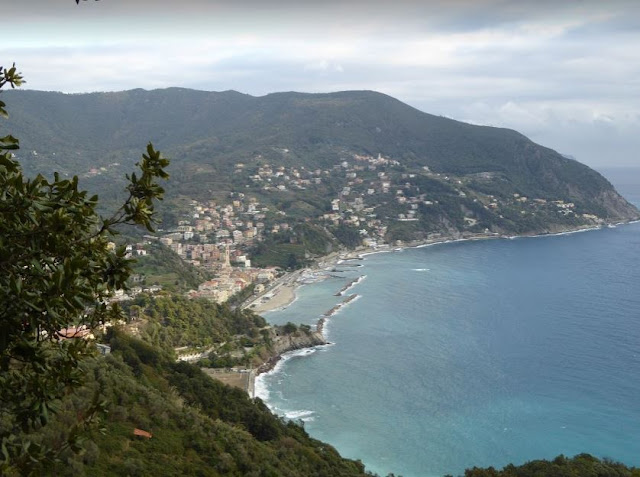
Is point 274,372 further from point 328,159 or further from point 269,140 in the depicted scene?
point 269,140

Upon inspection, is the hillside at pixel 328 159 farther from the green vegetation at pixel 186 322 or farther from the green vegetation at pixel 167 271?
the green vegetation at pixel 186 322

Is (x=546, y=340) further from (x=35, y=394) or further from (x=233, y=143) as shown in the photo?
(x=233, y=143)

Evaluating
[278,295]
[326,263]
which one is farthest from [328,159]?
[278,295]

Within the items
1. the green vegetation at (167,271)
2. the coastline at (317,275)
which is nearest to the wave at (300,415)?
the coastline at (317,275)

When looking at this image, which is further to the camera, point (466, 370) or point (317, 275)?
point (317, 275)

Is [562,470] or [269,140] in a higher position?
[269,140]

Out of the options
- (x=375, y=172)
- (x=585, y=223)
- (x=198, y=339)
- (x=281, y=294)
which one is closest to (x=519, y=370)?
(x=198, y=339)
